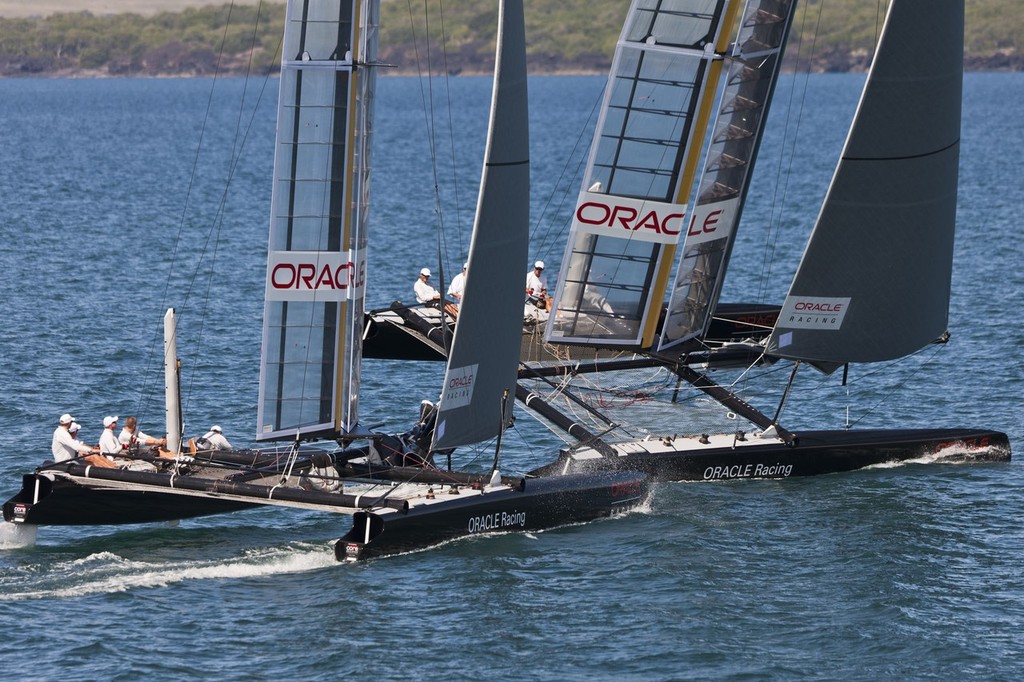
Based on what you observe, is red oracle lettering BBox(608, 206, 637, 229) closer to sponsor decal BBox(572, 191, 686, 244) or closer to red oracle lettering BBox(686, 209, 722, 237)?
sponsor decal BBox(572, 191, 686, 244)

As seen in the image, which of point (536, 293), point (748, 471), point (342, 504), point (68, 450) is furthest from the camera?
point (536, 293)

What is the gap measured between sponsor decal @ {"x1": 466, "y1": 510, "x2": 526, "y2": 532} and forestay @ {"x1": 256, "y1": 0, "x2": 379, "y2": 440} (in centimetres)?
259

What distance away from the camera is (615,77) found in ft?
89.0

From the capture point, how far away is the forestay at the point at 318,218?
22844 mm

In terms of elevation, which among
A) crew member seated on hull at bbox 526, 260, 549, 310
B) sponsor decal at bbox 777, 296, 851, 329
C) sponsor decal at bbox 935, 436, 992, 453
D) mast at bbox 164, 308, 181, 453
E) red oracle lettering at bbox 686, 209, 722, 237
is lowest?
sponsor decal at bbox 935, 436, 992, 453

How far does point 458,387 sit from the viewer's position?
938 inches

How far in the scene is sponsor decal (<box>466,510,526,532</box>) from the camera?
926 inches

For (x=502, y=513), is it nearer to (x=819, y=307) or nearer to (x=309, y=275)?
(x=309, y=275)

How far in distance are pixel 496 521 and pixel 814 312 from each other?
7.01 metres

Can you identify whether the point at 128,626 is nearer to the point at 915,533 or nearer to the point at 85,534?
the point at 85,534

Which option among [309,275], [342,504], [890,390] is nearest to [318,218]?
[309,275]

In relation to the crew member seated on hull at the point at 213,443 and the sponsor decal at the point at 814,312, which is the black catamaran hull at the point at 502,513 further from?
the sponsor decal at the point at 814,312

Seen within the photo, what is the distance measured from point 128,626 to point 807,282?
12.6 metres

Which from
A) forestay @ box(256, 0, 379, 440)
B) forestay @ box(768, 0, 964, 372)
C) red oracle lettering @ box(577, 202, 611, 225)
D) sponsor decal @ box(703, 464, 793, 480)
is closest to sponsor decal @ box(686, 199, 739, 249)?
red oracle lettering @ box(577, 202, 611, 225)
